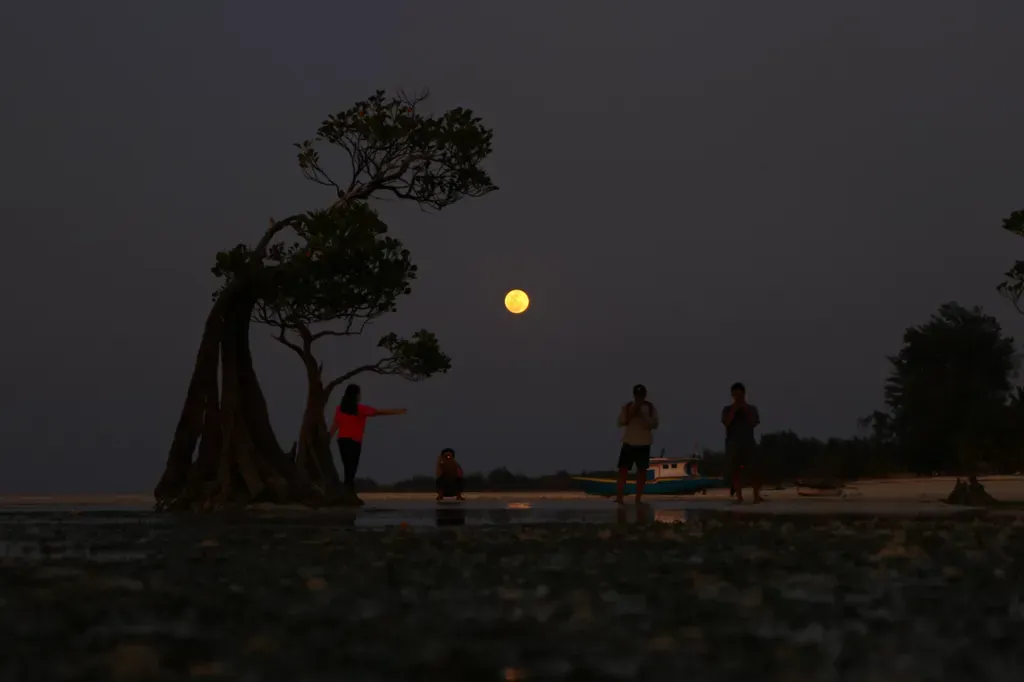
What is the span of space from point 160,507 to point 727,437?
1159 centimetres

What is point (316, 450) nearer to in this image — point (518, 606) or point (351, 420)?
point (351, 420)

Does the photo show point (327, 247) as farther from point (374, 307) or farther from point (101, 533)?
point (101, 533)

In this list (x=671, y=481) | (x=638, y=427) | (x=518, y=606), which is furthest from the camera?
(x=671, y=481)

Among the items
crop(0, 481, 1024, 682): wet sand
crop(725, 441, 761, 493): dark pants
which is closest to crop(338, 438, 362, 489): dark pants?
crop(725, 441, 761, 493): dark pants

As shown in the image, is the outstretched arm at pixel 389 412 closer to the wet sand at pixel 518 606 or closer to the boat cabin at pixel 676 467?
the wet sand at pixel 518 606

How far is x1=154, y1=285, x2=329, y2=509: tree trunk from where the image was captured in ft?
93.2

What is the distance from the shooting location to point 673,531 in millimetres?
15016

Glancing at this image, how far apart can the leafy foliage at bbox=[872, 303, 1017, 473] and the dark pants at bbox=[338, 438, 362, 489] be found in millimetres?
31230

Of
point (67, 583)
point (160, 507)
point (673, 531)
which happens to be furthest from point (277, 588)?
point (160, 507)

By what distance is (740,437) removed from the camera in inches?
1014

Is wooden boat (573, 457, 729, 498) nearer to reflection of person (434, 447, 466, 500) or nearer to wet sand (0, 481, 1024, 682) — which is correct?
reflection of person (434, 447, 466, 500)

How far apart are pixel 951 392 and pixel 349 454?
40147 millimetres

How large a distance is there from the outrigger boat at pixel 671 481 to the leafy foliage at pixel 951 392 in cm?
992

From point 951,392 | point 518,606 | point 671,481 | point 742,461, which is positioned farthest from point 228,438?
point 951,392
